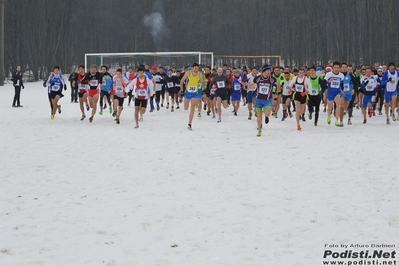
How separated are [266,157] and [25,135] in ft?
24.8

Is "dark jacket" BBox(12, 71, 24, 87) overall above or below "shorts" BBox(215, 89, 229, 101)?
above

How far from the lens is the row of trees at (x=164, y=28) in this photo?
2581 inches

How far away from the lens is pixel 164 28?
3428 inches

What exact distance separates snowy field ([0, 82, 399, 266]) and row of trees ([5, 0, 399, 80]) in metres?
49.9

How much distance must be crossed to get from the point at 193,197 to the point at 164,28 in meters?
79.7

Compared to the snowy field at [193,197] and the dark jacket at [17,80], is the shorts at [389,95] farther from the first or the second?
the dark jacket at [17,80]

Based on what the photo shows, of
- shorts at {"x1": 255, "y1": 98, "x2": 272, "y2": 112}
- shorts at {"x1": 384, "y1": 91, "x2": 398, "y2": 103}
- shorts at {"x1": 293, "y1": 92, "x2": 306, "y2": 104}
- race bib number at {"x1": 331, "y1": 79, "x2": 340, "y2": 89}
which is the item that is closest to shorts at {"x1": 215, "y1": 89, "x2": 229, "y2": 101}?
shorts at {"x1": 293, "y1": 92, "x2": 306, "y2": 104}

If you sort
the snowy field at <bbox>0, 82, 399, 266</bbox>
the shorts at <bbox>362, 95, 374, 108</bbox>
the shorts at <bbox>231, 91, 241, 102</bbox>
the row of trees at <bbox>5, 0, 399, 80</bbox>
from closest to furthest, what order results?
the snowy field at <bbox>0, 82, 399, 266</bbox> < the shorts at <bbox>362, 95, 374, 108</bbox> < the shorts at <bbox>231, 91, 241, 102</bbox> < the row of trees at <bbox>5, 0, 399, 80</bbox>

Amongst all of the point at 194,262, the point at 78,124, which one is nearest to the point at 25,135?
the point at 78,124

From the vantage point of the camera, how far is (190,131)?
18.4 metres

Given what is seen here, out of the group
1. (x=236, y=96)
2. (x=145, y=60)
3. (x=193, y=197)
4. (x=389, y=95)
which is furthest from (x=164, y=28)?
(x=193, y=197)

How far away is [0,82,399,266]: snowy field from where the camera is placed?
6.78 m

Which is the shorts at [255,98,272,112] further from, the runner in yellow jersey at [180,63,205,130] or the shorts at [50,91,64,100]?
the shorts at [50,91,64,100]

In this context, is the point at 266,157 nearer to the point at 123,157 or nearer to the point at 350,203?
the point at 123,157
